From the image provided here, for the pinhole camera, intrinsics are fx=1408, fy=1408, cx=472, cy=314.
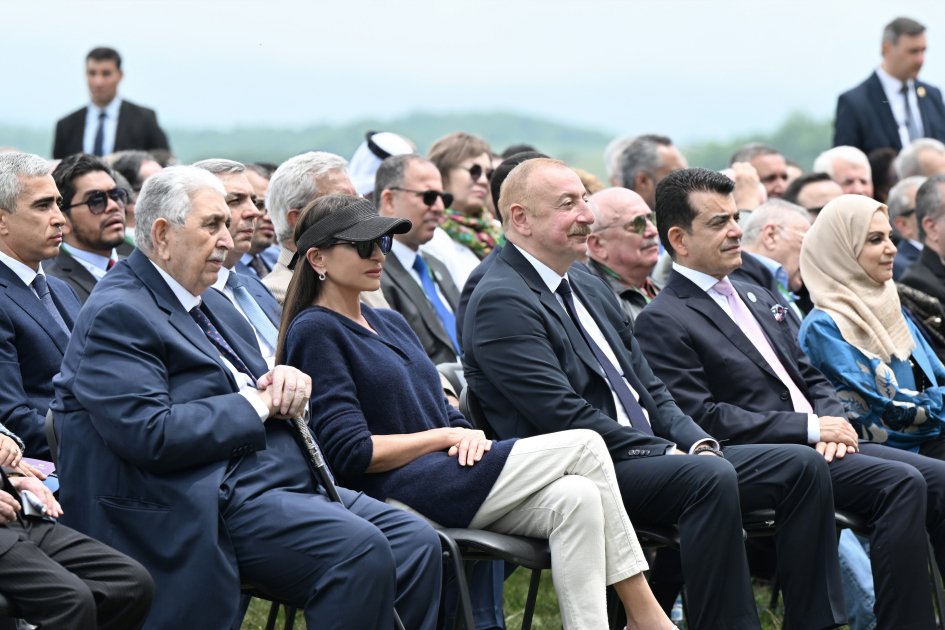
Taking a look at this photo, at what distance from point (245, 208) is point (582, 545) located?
223cm

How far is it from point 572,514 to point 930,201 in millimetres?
3579

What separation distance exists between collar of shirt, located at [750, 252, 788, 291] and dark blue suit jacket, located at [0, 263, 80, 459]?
341 cm

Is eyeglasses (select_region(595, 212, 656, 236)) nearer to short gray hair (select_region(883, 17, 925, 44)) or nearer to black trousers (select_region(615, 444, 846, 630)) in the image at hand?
black trousers (select_region(615, 444, 846, 630))

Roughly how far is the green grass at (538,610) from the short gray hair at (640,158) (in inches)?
101

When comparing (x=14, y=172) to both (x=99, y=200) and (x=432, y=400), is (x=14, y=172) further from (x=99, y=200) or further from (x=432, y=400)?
(x=432, y=400)

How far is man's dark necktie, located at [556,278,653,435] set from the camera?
4820 mm

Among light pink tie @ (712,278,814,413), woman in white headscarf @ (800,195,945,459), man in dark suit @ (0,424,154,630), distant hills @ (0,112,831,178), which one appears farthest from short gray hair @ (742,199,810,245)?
distant hills @ (0,112,831,178)

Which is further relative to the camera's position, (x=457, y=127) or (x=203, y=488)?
(x=457, y=127)

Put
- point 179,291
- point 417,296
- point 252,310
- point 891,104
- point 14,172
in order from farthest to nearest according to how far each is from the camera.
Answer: point 891,104
point 417,296
point 252,310
point 14,172
point 179,291

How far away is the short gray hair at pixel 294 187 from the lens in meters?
5.75

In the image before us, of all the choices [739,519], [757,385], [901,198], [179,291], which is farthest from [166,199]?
[901,198]

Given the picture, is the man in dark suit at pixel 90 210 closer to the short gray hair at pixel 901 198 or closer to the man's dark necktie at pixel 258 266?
the man's dark necktie at pixel 258 266

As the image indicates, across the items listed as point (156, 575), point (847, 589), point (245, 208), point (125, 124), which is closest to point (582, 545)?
point (156, 575)

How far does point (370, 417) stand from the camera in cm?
435
